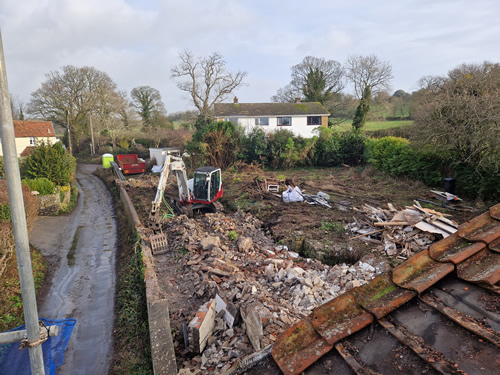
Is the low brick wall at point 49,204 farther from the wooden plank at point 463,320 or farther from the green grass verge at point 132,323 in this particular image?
the wooden plank at point 463,320

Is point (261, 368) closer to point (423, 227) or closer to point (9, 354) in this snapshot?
point (9, 354)

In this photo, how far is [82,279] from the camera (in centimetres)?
1101

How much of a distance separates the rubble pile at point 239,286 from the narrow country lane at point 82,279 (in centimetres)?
193

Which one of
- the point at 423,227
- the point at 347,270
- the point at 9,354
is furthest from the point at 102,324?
the point at 423,227

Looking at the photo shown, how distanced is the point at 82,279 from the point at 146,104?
1814 inches

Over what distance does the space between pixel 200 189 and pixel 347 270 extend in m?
9.67

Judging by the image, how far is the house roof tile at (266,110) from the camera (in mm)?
39094

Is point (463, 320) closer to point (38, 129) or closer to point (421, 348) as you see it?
point (421, 348)

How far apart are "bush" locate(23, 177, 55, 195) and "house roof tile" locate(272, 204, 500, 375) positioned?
2040cm

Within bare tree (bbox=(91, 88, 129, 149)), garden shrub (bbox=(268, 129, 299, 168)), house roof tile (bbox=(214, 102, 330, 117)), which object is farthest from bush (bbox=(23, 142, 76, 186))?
bare tree (bbox=(91, 88, 129, 149))

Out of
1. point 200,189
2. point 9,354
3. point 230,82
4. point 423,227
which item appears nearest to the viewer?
point 9,354

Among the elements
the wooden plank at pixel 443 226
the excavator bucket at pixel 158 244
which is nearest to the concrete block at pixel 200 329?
the excavator bucket at pixel 158 244

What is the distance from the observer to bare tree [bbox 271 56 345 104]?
151 ft

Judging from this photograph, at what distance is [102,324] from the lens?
839 centimetres
